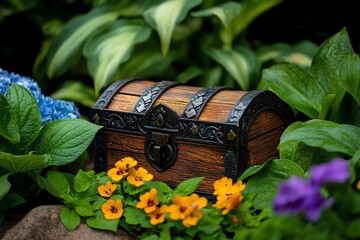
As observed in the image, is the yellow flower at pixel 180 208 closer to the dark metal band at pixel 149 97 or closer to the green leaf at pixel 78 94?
the dark metal band at pixel 149 97

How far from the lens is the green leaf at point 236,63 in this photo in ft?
10.2

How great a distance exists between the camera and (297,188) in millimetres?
1279

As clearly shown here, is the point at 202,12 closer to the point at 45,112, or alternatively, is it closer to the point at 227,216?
the point at 45,112

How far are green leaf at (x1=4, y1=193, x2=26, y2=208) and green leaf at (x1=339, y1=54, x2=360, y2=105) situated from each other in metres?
1.15

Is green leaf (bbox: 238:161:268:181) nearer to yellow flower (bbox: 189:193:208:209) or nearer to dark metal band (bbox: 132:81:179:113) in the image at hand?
yellow flower (bbox: 189:193:208:209)

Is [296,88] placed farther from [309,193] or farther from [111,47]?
[309,193]

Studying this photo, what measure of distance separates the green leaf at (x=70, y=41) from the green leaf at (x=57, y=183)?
130 centimetres

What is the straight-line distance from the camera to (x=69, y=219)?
2.06m

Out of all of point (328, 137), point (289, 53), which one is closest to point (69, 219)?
point (328, 137)

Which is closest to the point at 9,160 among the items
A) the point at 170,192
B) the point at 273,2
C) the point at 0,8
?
the point at 170,192

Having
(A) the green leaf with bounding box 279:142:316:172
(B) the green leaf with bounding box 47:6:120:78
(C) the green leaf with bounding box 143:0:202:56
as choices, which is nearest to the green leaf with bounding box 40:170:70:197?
(A) the green leaf with bounding box 279:142:316:172

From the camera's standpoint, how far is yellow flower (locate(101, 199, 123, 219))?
2064 mm

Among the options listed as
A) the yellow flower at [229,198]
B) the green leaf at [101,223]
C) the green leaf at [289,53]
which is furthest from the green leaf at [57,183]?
the green leaf at [289,53]

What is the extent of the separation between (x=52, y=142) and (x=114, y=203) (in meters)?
0.32
